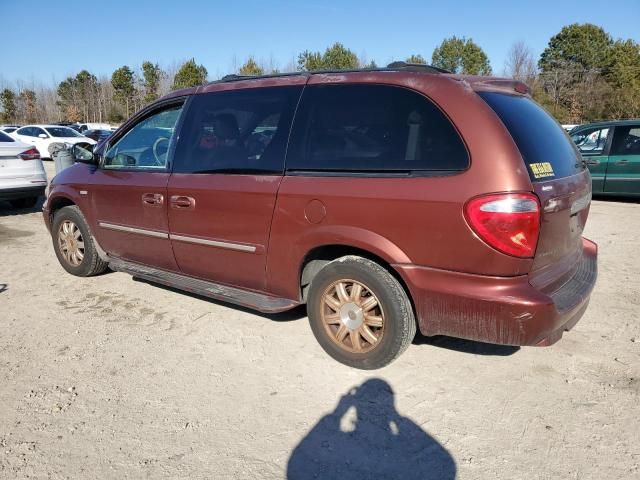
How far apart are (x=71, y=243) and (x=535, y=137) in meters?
4.54

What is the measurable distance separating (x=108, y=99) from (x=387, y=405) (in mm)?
54592

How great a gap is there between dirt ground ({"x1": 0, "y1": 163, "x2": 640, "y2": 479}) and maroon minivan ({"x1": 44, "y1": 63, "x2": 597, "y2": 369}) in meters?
0.34

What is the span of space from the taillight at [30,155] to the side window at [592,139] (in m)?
10.3

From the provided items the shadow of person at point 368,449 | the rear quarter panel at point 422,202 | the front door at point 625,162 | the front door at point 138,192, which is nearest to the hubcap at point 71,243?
the front door at point 138,192

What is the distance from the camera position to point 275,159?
3.54 m

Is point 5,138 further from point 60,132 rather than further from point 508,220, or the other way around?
point 60,132

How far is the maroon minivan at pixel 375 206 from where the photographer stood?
2762mm

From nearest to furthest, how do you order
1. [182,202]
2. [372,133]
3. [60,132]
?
[372,133], [182,202], [60,132]

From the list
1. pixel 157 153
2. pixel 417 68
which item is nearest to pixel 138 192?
pixel 157 153

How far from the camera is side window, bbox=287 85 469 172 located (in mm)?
2916

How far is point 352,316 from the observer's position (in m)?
3.34

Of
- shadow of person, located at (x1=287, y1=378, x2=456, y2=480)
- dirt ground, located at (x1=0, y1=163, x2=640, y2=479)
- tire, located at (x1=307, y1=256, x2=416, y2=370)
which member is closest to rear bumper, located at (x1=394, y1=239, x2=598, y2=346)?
tire, located at (x1=307, y1=256, x2=416, y2=370)

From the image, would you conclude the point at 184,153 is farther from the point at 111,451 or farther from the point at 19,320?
the point at 111,451

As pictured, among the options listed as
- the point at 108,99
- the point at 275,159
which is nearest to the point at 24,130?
the point at 275,159
